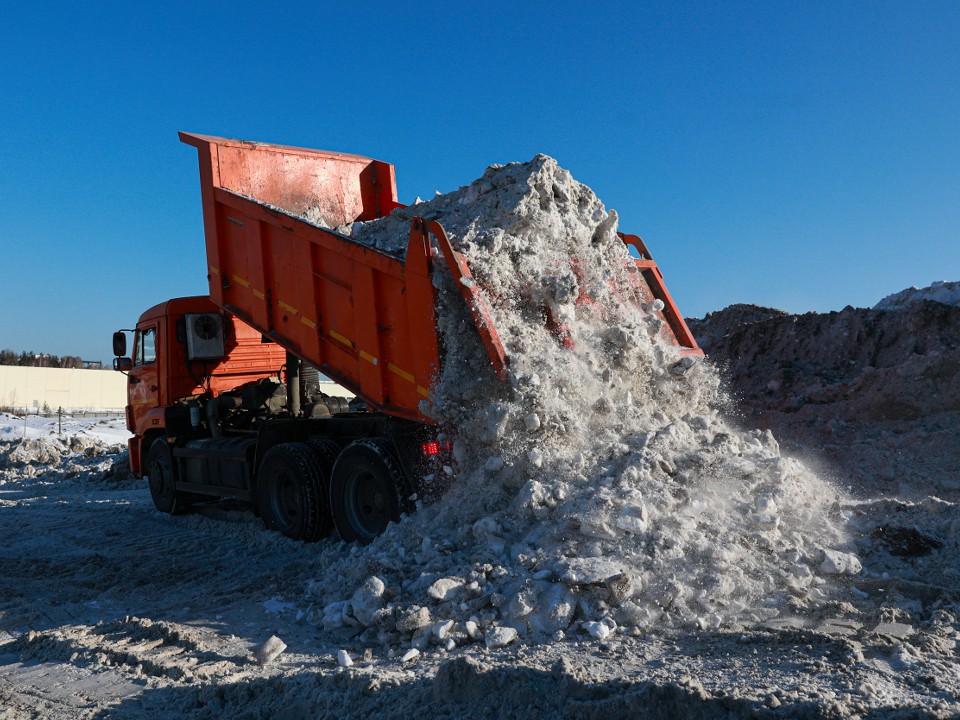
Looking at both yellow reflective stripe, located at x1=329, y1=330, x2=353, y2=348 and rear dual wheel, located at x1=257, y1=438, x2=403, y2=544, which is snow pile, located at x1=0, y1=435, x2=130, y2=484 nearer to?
rear dual wheel, located at x1=257, y1=438, x2=403, y2=544

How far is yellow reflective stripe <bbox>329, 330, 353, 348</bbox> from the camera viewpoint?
23.0 ft

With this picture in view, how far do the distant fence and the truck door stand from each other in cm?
2272

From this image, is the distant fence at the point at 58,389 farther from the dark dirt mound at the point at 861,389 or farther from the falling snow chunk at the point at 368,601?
the falling snow chunk at the point at 368,601

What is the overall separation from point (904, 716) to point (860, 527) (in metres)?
2.64

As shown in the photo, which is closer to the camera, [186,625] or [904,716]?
[904,716]

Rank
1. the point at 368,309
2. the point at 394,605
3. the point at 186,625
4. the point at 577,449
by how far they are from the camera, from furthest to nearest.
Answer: the point at 368,309 < the point at 577,449 < the point at 186,625 < the point at 394,605

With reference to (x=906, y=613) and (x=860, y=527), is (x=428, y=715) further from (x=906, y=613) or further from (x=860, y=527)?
(x=860, y=527)

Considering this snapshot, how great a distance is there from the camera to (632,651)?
149 inches

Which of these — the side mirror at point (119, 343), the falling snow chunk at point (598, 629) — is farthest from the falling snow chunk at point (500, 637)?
the side mirror at point (119, 343)

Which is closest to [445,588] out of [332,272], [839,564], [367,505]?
[839,564]

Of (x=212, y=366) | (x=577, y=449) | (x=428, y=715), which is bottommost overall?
(x=428, y=715)

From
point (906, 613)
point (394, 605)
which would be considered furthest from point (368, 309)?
point (906, 613)

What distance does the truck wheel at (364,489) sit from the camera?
636 cm

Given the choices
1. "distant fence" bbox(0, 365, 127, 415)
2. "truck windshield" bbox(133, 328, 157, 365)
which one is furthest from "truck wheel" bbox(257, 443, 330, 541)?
"distant fence" bbox(0, 365, 127, 415)
